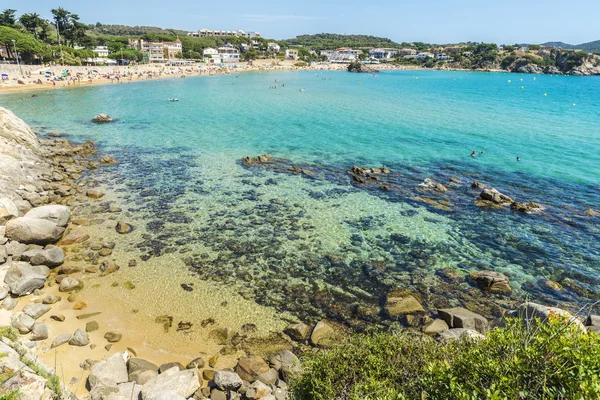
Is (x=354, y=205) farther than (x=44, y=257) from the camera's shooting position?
Yes

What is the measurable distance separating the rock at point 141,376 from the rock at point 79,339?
2.73m

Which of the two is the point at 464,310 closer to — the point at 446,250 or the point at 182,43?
the point at 446,250

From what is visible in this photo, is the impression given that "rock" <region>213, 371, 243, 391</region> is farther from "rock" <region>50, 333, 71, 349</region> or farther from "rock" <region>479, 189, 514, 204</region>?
"rock" <region>479, 189, 514, 204</region>

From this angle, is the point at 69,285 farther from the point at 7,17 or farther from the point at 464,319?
the point at 7,17

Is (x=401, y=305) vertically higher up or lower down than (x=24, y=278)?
lower down

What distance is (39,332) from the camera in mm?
12344

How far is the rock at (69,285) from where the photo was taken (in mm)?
14961

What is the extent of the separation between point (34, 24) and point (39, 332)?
5568 inches

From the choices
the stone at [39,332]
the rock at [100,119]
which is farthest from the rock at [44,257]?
the rock at [100,119]

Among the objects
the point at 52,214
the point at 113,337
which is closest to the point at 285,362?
the point at 113,337

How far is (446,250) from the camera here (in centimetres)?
1870

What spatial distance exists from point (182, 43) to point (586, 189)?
20461cm

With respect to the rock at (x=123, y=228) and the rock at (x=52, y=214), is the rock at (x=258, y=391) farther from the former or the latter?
the rock at (x=52, y=214)

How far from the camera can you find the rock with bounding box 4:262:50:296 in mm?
14360
